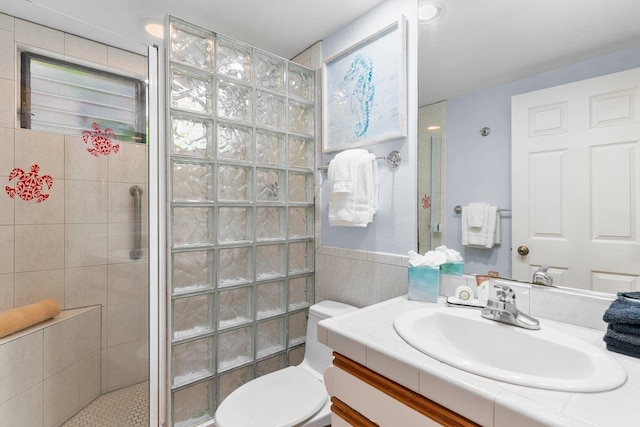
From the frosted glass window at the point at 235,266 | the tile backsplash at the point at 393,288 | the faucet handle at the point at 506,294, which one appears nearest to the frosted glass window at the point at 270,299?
the frosted glass window at the point at 235,266

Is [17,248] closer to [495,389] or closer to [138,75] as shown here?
[138,75]

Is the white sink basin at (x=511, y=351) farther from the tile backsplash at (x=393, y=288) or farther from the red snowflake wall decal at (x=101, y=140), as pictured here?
the red snowflake wall decal at (x=101, y=140)

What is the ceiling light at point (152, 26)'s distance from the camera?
1661 mm

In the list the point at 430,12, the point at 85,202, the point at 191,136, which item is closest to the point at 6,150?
the point at 85,202

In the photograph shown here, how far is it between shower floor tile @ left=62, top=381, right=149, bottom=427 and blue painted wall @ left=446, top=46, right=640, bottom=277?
1.65 meters

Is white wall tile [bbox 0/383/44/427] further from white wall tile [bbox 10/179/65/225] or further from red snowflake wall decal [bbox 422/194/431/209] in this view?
red snowflake wall decal [bbox 422/194/431/209]

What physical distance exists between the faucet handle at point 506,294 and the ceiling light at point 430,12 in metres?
1.13

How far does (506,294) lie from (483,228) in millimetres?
290

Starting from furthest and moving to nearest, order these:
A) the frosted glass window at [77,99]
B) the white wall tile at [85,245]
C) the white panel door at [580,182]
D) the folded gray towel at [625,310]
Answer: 1. the white wall tile at [85,245]
2. the frosted glass window at [77,99]
3. the white panel door at [580,182]
4. the folded gray towel at [625,310]

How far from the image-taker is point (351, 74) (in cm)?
164

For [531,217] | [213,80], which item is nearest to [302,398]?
[531,217]

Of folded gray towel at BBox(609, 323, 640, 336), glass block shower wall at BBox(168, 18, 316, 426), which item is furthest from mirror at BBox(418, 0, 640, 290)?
glass block shower wall at BBox(168, 18, 316, 426)

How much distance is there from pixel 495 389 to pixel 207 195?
1358 mm

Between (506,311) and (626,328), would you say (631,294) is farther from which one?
(506,311)
